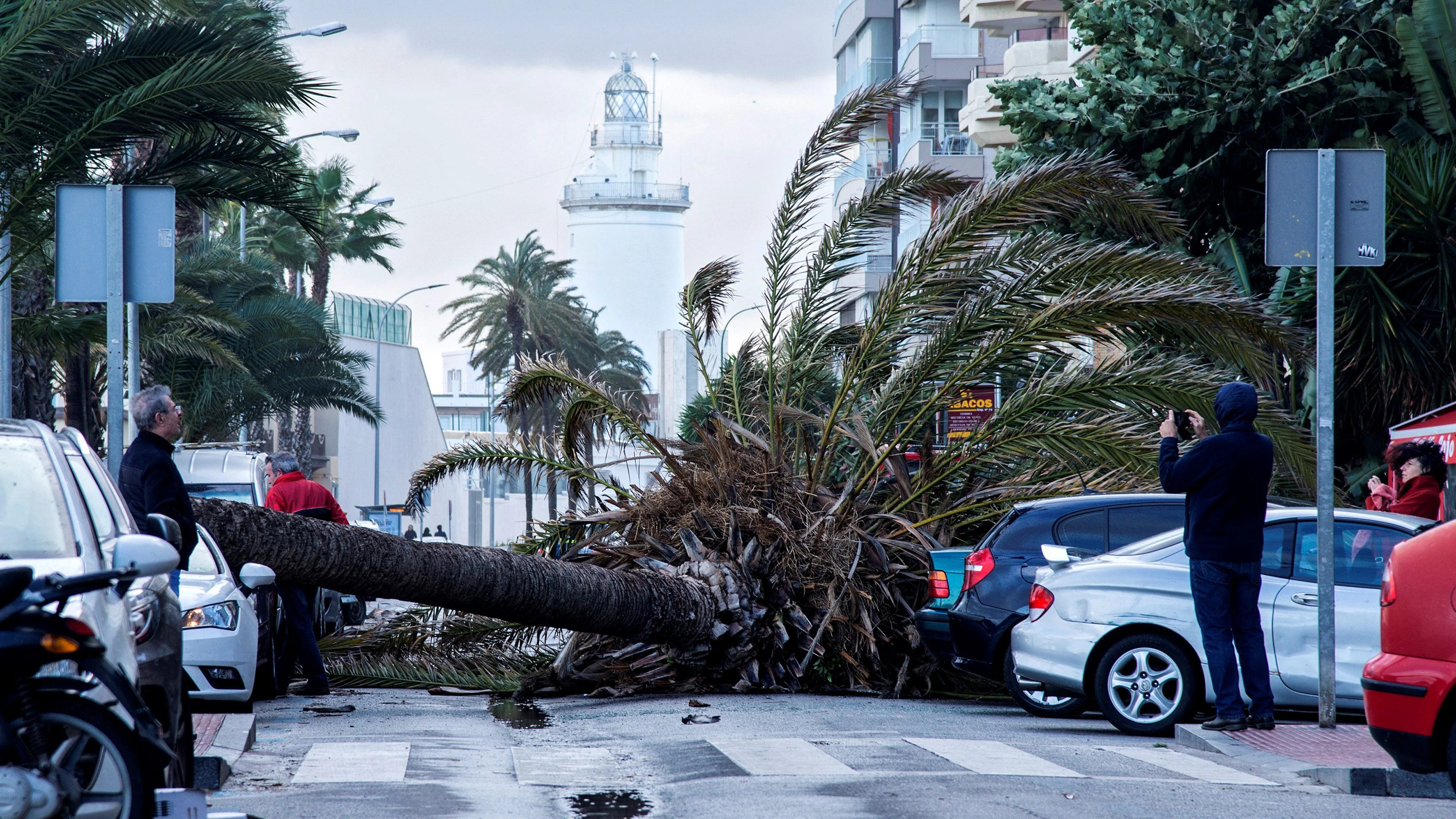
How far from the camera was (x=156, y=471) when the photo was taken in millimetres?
8266

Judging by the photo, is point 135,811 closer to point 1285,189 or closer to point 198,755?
point 198,755

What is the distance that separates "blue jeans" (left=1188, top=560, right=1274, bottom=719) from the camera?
8.53 meters

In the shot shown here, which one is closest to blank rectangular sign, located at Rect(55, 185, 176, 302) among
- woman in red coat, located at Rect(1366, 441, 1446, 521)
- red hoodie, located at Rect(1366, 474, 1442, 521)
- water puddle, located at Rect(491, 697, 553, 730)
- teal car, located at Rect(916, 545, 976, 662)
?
water puddle, located at Rect(491, 697, 553, 730)

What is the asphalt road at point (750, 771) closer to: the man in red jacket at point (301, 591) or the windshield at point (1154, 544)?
the windshield at point (1154, 544)

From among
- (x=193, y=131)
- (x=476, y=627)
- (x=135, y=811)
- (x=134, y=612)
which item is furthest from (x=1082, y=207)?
(x=135, y=811)

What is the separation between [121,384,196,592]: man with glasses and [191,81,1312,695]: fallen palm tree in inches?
90.6

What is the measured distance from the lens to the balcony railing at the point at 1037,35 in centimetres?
4325

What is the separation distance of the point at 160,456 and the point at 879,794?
4.07 meters

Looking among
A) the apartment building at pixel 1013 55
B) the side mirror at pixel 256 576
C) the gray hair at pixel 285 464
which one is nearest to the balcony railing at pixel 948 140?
the apartment building at pixel 1013 55

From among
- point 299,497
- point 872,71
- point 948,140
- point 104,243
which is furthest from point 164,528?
point 872,71

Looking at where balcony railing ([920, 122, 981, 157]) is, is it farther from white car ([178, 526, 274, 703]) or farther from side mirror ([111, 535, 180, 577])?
side mirror ([111, 535, 180, 577])

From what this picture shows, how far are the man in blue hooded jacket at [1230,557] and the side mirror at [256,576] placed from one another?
4927 millimetres

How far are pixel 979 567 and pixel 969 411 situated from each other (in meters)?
3.07

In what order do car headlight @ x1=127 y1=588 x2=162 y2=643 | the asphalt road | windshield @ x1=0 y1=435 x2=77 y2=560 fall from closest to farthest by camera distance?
windshield @ x1=0 y1=435 x2=77 y2=560, car headlight @ x1=127 y1=588 x2=162 y2=643, the asphalt road
